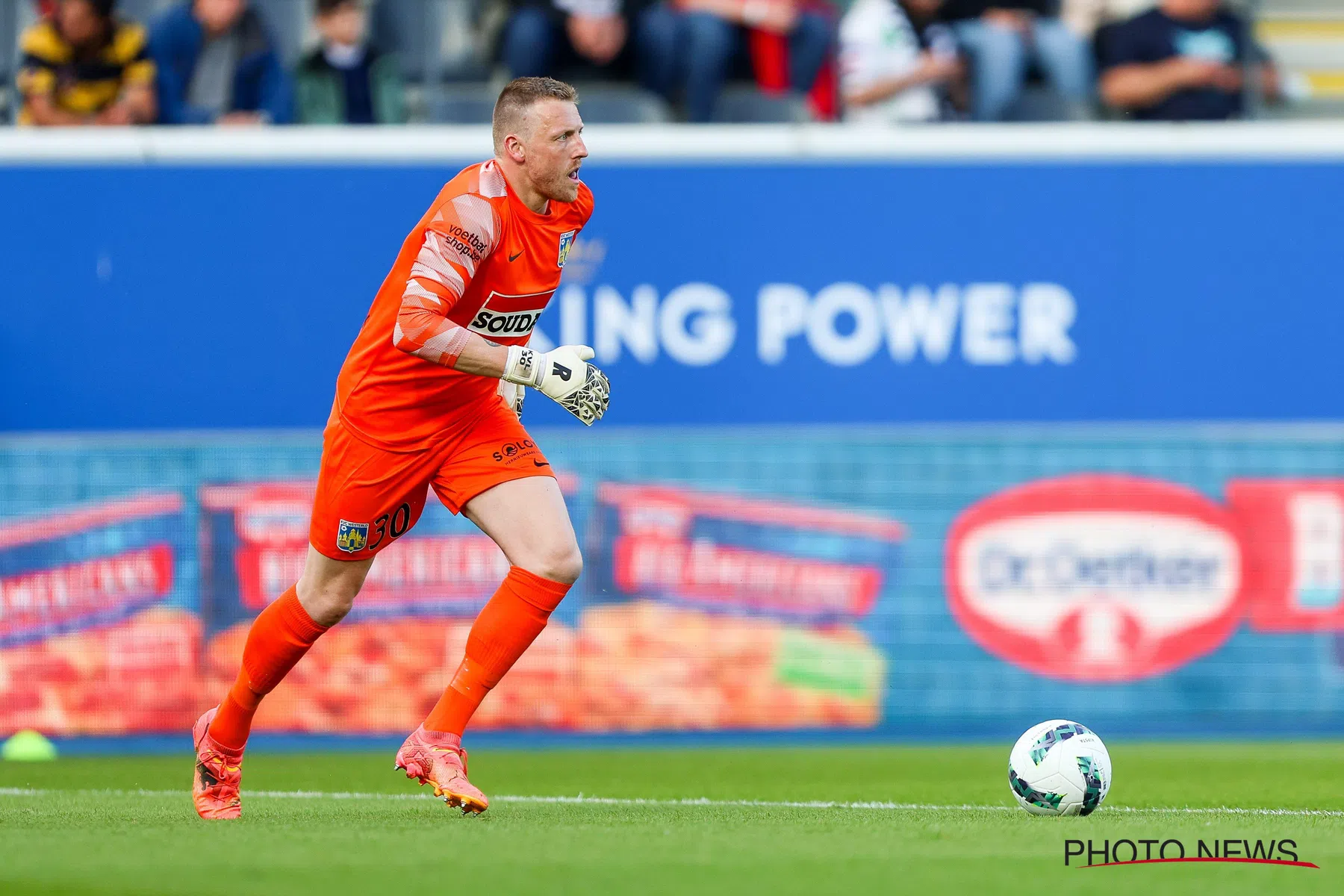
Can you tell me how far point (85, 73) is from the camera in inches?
478

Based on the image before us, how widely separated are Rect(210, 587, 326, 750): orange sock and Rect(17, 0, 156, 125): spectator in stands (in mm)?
6879

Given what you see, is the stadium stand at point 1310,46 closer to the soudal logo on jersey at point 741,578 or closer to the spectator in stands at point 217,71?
the soudal logo on jersey at point 741,578

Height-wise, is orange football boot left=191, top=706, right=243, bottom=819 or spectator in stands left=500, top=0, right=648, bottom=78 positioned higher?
spectator in stands left=500, top=0, right=648, bottom=78

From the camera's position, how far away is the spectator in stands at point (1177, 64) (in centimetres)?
1241

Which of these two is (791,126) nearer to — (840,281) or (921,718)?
(840,281)

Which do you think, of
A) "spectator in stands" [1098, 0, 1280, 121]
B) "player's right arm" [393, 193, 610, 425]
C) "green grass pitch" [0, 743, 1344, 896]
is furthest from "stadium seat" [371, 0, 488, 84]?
"player's right arm" [393, 193, 610, 425]

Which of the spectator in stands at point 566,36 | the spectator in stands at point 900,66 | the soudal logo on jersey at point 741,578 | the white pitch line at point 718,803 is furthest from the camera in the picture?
the spectator in stands at point 900,66

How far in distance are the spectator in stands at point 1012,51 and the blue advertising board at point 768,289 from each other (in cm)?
50

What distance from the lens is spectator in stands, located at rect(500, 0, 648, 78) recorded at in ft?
40.0

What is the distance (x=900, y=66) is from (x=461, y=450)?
7090 mm

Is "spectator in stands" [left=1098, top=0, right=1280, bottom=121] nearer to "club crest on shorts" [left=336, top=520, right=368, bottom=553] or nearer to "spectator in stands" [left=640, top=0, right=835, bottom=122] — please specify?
"spectator in stands" [left=640, top=0, right=835, bottom=122]

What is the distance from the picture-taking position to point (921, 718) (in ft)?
36.4

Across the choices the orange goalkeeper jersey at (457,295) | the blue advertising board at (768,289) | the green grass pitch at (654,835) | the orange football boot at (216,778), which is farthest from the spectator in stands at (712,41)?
the orange football boot at (216,778)

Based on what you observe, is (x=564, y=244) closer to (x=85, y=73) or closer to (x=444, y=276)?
(x=444, y=276)
